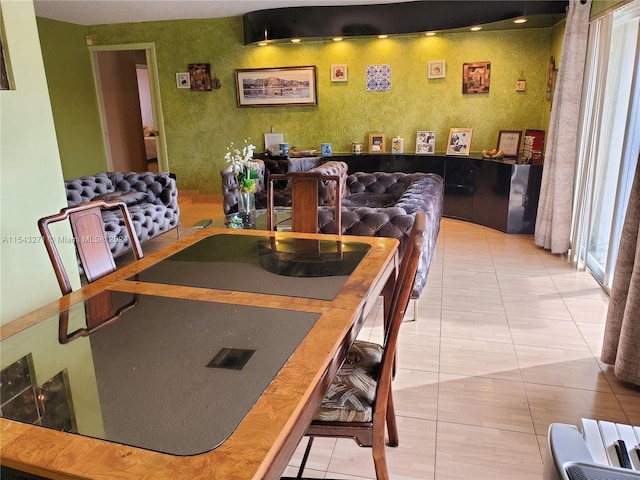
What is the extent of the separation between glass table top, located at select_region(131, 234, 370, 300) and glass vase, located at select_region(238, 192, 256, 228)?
1766 mm

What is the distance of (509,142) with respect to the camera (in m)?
5.86

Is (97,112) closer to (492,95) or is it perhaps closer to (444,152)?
(444,152)

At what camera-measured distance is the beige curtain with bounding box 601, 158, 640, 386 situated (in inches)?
88.4

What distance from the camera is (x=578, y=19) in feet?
13.3

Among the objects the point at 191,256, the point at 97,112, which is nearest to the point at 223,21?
the point at 97,112

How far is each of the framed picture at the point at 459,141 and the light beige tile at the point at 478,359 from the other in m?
3.82

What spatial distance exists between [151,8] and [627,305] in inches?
242

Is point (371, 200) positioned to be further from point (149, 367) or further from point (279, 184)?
point (149, 367)

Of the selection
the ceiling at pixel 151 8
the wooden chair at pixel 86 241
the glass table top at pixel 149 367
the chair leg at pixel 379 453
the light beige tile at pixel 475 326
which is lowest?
the light beige tile at pixel 475 326

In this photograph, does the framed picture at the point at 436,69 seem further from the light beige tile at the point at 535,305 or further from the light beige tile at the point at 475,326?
the light beige tile at the point at 475,326

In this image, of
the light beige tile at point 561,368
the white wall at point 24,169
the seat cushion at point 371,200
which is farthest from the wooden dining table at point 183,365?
the seat cushion at point 371,200

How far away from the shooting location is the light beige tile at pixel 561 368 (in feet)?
7.97

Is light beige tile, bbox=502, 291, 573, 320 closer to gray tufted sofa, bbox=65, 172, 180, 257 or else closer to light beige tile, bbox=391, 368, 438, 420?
light beige tile, bbox=391, 368, 438, 420

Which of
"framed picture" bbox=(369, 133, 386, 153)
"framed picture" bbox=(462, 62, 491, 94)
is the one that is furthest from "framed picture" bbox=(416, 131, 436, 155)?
"framed picture" bbox=(462, 62, 491, 94)
